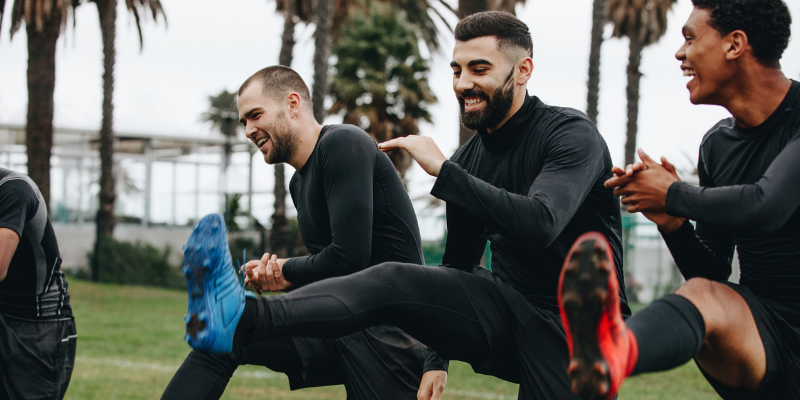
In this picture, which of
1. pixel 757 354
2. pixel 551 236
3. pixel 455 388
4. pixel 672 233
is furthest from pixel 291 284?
pixel 455 388

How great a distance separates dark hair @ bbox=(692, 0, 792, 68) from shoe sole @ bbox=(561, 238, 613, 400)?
117 centimetres

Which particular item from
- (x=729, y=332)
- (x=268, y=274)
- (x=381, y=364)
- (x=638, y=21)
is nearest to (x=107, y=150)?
(x=638, y=21)

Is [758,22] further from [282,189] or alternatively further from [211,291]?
[282,189]

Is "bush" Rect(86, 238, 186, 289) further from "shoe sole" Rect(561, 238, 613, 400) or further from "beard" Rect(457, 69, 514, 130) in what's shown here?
"shoe sole" Rect(561, 238, 613, 400)

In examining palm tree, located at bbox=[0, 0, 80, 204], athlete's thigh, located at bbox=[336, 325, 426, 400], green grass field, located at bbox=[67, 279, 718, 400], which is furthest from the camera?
palm tree, located at bbox=[0, 0, 80, 204]

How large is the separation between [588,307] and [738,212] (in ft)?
2.40

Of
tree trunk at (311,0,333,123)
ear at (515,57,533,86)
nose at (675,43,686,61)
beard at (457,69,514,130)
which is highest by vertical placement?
tree trunk at (311,0,333,123)

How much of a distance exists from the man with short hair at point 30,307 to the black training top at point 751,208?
125 inches

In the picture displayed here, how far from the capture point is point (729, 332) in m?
2.59

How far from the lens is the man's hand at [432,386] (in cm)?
347

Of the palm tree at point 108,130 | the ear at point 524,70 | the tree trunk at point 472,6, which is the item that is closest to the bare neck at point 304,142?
the ear at point 524,70

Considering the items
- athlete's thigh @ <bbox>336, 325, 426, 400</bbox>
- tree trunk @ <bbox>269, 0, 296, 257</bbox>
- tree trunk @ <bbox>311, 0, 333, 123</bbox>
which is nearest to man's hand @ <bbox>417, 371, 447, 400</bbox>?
athlete's thigh @ <bbox>336, 325, 426, 400</bbox>

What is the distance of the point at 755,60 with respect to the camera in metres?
2.78

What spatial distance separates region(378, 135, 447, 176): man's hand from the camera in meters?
2.90
